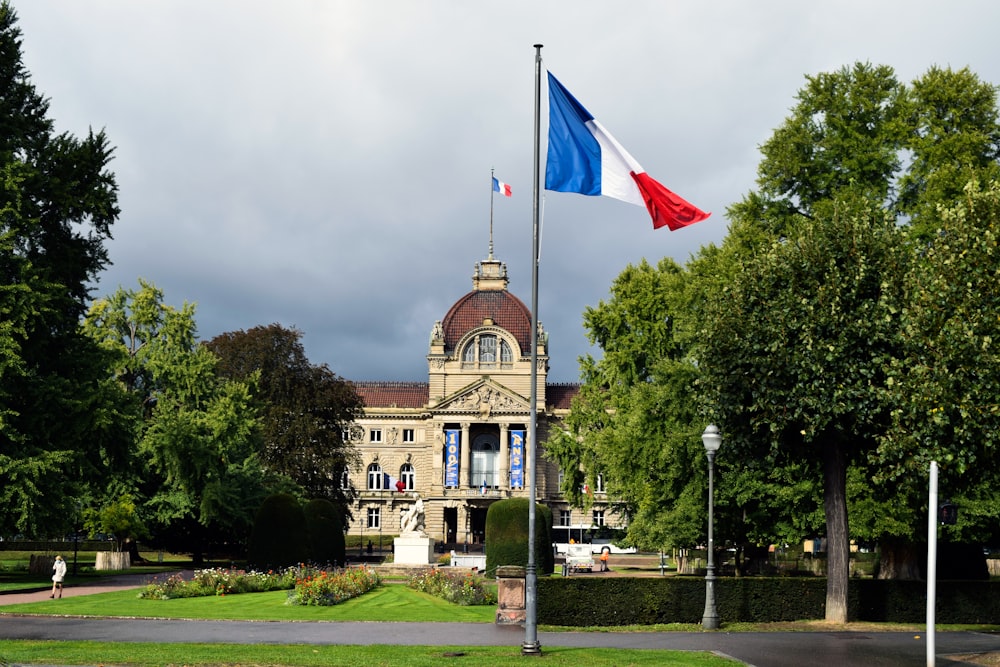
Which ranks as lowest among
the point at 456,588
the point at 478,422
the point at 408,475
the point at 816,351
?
the point at 408,475

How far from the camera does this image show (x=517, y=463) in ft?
353

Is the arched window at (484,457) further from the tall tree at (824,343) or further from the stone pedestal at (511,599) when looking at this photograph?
the stone pedestal at (511,599)

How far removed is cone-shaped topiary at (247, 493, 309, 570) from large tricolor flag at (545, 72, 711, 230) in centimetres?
3053

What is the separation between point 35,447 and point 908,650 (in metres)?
29.6

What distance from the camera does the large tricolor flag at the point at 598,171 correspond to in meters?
21.4

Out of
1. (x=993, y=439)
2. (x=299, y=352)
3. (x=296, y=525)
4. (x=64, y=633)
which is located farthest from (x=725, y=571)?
(x=299, y=352)

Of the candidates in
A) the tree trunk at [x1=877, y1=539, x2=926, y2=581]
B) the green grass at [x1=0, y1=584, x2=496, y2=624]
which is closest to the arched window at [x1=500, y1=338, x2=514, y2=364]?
the tree trunk at [x1=877, y1=539, x2=926, y2=581]

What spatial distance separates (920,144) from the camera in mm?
37469

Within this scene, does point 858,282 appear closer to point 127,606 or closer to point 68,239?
point 127,606

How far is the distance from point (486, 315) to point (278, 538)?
66.1m

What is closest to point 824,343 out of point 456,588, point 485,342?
point 456,588

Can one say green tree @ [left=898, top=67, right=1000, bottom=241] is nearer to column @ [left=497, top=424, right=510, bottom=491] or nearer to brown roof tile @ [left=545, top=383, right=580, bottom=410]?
column @ [left=497, top=424, right=510, bottom=491]

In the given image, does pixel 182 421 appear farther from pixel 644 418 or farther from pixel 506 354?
pixel 506 354

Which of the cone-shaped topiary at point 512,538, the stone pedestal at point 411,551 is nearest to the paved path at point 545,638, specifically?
the cone-shaped topiary at point 512,538
